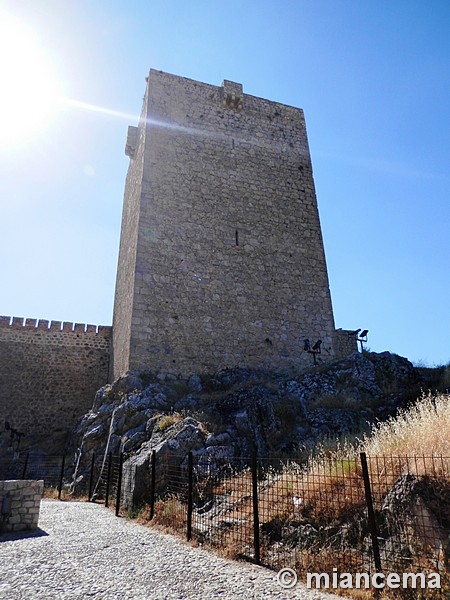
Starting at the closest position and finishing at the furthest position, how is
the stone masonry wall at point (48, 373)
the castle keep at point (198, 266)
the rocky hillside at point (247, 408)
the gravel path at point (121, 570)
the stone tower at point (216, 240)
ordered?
the gravel path at point (121, 570), the rocky hillside at point (247, 408), the stone tower at point (216, 240), the castle keep at point (198, 266), the stone masonry wall at point (48, 373)

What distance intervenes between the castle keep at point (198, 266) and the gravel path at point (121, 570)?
5.95 metres

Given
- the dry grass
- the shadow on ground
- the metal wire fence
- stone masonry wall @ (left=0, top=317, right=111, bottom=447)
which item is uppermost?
stone masonry wall @ (left=0, top=317, right=111, bottom=447)

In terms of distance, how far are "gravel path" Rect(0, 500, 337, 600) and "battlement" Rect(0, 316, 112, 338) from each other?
11086 mm

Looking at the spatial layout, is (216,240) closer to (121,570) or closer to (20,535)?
(20,535)

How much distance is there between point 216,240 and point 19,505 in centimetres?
930

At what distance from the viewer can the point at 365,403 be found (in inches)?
416

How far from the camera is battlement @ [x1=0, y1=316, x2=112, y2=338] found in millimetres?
16672

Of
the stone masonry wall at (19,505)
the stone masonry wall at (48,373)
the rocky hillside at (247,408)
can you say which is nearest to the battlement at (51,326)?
the stone masonry wall at (48,373)

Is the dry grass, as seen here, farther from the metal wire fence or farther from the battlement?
the battlement

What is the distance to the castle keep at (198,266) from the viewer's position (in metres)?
12.8

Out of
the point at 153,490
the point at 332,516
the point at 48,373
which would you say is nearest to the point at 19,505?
the point at 153,490

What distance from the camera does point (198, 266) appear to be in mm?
13484

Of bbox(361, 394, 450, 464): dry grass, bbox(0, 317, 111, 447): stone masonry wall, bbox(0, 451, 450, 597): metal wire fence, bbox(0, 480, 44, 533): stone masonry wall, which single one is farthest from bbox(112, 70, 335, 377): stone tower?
bbox(361, 394, 450, 464): dry grass

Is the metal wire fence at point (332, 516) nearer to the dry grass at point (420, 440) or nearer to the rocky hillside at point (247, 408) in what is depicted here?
the dry grass at point (420, 440)
